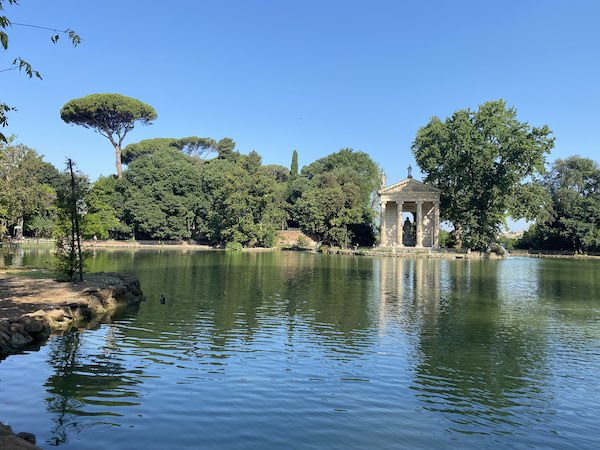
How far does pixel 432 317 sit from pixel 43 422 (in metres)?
13.8

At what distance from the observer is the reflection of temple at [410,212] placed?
72.4 m

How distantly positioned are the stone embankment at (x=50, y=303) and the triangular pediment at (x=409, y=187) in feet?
187

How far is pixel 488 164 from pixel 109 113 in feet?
199

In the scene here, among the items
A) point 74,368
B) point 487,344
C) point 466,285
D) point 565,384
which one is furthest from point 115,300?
point 466,285

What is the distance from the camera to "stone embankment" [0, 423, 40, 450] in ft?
18.0

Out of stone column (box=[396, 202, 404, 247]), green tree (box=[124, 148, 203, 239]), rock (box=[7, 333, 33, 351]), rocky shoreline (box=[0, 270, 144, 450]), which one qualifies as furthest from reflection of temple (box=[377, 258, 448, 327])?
green tree (box=[124, 148, 203, 239])

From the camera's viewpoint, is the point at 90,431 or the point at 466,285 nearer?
the point at 90,431

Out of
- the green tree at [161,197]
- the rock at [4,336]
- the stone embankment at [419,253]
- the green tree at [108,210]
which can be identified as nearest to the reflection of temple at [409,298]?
the rock at [4,336]

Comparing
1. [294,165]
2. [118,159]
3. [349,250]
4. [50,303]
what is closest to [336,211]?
[349,250]

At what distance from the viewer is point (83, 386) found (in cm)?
933

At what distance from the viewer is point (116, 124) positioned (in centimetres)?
8162

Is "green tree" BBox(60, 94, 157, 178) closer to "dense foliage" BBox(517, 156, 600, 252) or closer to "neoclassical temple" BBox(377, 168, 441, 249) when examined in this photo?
"neoclassical temple" BBox(377, 168, 441, 249)

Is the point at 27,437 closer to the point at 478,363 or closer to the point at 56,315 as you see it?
the point at 56,315

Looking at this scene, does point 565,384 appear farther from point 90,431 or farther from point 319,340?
point 90,431
